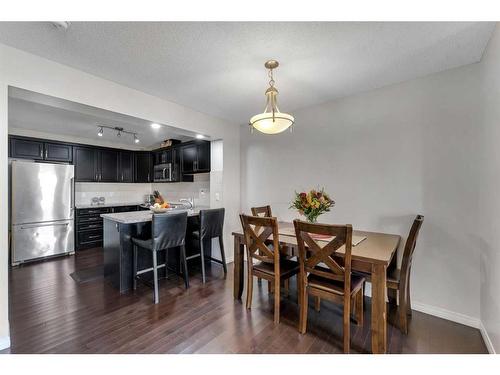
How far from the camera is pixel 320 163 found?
312 centimetres

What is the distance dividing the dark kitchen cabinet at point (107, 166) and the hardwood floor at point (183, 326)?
2690mm

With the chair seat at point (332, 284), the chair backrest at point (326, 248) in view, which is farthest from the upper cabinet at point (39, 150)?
the chair seat at point (332, 284)

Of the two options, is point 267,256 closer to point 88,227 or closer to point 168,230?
point 168,230

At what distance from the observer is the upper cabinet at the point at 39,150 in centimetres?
389

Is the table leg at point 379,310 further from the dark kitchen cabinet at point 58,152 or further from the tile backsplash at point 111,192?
the tile backsplash at point 111,192

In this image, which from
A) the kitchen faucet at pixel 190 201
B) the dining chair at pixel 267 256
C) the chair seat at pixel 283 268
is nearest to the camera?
the dining chair at pixel 267 256

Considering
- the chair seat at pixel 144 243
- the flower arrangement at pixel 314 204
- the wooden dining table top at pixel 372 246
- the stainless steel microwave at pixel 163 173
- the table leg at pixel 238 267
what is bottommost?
the table leg at pixel 238 267

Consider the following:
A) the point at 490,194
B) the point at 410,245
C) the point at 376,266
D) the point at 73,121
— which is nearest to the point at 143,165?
the point at 73,121

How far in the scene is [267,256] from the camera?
88.7 inches

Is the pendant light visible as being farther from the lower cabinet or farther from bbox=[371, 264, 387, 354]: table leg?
the lower cabinet

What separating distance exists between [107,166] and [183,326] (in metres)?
4.41
